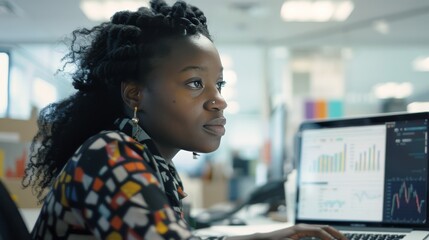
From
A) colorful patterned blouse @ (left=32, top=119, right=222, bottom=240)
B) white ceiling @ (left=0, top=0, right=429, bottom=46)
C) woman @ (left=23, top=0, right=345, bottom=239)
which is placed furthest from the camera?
white ceiling @ (left=0, top=0, right=429, bottom=46)

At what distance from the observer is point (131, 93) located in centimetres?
86

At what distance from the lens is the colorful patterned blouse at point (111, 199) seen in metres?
0.60

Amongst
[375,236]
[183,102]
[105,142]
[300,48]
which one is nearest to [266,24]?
[300,48]

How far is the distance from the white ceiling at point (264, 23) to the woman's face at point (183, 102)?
151 inches

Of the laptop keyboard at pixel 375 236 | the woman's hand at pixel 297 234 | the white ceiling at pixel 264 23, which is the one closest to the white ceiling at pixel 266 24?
the white ceiling at pixel 264 23

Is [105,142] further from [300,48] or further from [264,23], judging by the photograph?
[300,48]

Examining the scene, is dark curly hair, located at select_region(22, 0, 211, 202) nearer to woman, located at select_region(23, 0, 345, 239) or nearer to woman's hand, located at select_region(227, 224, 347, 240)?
woman, located at select_region(23, 0, 345, 239)

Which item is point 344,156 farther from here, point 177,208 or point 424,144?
point 177,208

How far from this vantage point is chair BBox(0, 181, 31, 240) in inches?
27.0

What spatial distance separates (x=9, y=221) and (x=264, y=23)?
15.8 feet

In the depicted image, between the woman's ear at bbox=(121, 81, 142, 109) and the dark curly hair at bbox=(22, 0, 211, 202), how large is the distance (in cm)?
1

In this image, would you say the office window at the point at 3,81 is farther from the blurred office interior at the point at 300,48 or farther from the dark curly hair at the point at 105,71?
the blurred office interior at the point at 300,48

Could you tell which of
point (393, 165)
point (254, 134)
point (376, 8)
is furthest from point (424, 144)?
point (254, 134)

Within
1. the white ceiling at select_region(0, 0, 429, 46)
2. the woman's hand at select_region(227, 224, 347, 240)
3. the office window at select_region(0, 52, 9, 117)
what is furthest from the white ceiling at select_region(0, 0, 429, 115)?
the woman's hand at select_region(227, 224, 347, 240)
